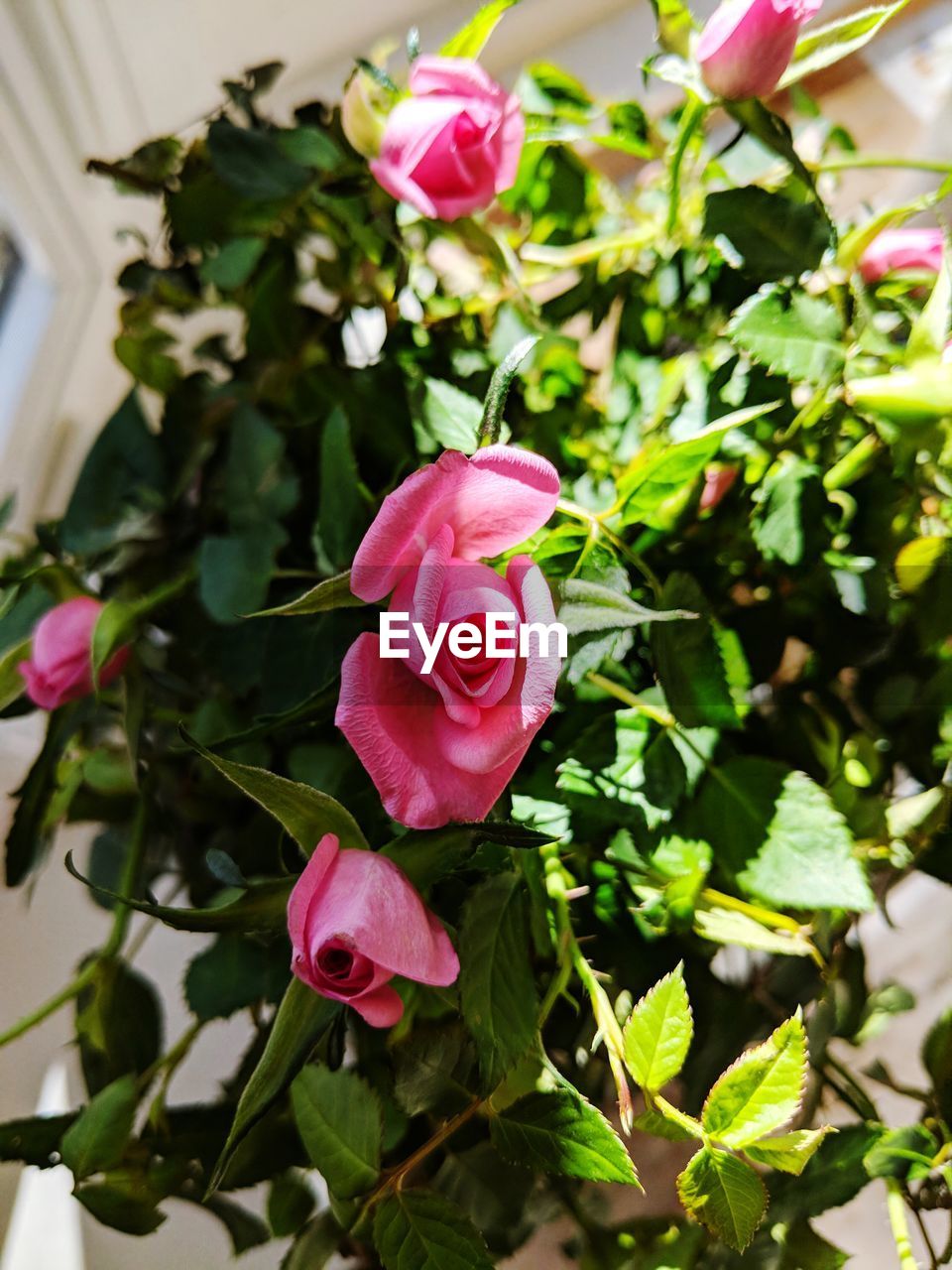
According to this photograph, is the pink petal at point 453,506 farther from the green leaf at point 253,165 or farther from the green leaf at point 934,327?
the green leaf at point 253,165

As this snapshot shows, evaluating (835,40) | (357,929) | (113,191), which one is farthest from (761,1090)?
(113,191)

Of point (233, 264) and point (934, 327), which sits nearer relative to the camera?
point (934, 327)

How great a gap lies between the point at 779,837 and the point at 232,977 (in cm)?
22

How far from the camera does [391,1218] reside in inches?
10.9

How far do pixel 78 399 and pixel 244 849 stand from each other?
441 millimetres

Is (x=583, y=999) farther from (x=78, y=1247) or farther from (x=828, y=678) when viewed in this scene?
(x=78, y=1247)

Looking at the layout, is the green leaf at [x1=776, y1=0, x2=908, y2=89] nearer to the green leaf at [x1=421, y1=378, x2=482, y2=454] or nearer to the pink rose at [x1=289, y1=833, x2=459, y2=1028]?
the green leaf at [x1=421, y1=378, x2=482, y2=454]

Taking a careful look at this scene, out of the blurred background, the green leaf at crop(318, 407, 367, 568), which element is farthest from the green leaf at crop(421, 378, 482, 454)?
the blurred background

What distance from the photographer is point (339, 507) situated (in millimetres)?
332

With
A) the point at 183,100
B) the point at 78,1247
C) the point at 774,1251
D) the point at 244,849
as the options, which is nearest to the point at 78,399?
the point at 183,100

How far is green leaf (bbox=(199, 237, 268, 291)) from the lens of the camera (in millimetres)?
413

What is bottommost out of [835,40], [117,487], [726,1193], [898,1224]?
[898,1224]

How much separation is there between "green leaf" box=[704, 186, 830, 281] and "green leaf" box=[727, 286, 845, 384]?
0.02 m

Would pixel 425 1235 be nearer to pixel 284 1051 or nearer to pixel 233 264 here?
pixel 284 1051
